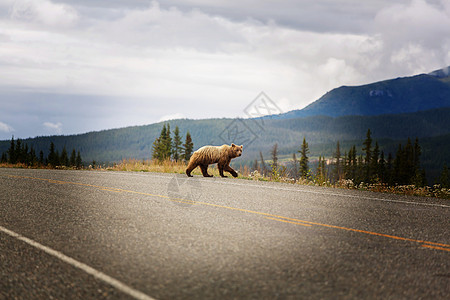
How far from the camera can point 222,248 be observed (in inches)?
233

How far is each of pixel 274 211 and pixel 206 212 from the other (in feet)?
4.90

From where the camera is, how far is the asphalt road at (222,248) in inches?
174

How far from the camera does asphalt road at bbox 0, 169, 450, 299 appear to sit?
174 inches

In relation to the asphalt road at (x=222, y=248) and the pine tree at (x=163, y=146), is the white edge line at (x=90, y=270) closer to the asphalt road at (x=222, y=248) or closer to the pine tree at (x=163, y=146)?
the asphalt road at (x=222, y=248)

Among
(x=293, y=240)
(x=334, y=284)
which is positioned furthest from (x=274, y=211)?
(x=334, y=284)

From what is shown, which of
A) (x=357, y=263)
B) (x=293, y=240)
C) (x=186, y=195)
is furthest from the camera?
(x=186, y=195)

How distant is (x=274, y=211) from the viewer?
898cm

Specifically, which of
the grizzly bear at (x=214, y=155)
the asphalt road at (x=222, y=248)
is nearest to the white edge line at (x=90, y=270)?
the asphalt road at (x=222, y=248)

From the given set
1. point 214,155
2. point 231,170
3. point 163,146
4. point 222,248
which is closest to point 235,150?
point 214,155

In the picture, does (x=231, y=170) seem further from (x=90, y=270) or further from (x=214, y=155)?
(x=90, y=270)

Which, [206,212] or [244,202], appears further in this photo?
[244,202]

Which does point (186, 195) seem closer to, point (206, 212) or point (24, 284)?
point (206, 212)

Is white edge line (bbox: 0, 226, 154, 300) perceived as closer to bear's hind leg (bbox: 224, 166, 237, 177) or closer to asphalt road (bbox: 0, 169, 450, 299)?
asphalt road (bbox: 0, 169, 450, 299)

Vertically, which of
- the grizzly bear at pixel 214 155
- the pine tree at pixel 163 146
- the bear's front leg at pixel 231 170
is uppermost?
the pine tree at pixel 163 146
